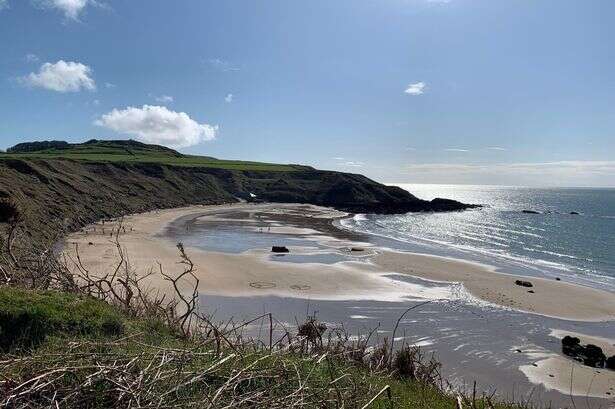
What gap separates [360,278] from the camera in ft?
88.9

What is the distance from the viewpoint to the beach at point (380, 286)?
1600 cm

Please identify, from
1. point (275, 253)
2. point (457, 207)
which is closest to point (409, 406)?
point (275, 253)

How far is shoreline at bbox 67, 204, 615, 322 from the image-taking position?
23.3 m

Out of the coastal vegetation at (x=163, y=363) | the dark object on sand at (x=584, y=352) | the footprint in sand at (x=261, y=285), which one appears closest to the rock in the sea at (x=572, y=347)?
the dark object on sand at (x=584, y=352)

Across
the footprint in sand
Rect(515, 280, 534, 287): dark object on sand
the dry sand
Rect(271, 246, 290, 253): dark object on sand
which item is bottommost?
the dry sand

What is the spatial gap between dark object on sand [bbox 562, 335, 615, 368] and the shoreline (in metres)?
4.92

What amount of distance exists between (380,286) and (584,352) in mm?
10575

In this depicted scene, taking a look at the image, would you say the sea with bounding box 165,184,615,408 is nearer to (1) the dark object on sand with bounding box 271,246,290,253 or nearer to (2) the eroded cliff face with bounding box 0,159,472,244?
(1) the dark object on sand with bounding box 271,246,290,253

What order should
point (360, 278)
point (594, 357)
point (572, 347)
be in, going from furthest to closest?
point (360, 278) → point (572, 347) → point (594, 357)

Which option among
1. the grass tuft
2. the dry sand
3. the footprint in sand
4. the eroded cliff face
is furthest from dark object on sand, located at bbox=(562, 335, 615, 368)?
the eroded cliff face

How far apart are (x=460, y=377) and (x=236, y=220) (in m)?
46.5

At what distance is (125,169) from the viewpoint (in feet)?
255

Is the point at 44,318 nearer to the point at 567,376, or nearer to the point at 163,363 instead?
the point at 163,363

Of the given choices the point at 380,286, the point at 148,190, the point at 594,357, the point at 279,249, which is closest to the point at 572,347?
the point at 594,357
